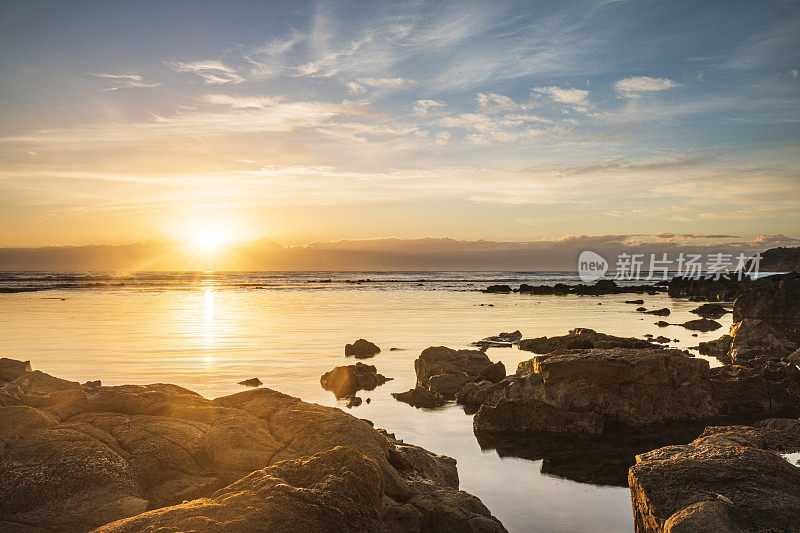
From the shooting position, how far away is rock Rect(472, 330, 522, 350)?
24933 mm

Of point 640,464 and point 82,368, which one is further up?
point 640,464

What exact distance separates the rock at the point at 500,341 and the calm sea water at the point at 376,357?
0.76m

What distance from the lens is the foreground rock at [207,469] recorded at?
215 inches

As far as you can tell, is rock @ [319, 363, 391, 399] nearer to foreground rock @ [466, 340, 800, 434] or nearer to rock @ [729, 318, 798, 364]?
foreground rock @ [466, 340, 800, 434]

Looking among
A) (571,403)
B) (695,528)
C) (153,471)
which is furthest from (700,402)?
(153,471)

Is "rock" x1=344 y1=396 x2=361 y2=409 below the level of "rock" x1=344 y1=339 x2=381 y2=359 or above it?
below

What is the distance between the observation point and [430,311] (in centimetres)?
4384

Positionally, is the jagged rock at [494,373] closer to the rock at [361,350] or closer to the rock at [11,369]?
the rock at [361,350]

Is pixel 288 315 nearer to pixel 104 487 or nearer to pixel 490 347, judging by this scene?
pixel 490 347

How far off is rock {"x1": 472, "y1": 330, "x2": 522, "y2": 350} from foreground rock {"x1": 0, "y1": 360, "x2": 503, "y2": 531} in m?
15.6

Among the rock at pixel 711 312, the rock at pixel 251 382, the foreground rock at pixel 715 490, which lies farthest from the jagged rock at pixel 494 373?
the rock at pixel 711 312

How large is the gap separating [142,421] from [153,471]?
1.19 m

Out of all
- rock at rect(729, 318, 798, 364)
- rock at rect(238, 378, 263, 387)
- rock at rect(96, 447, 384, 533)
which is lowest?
rock at rect(238, 378, 263, 387)

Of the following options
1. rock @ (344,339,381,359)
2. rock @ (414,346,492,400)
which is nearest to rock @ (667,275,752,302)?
rock @ (344,339,381,359)
